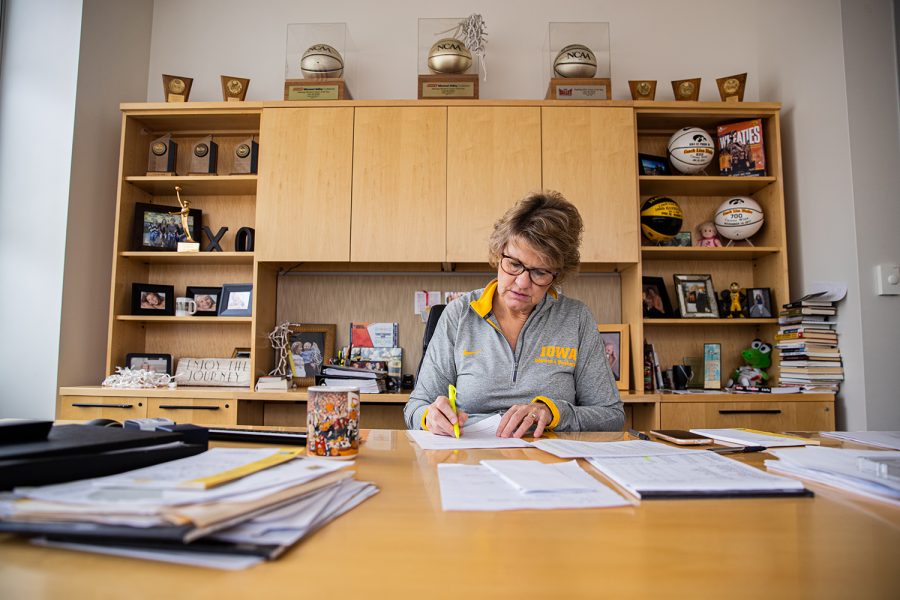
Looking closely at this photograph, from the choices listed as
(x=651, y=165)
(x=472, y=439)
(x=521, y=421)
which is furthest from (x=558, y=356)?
(x=651, y=165)

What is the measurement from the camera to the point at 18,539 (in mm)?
515

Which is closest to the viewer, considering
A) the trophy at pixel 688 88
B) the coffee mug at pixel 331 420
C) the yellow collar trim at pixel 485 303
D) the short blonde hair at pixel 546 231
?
the coffee mug at pixel 331 420

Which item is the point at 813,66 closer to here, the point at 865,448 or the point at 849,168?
the point at 849,168

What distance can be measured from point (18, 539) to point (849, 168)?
3047 millimetres

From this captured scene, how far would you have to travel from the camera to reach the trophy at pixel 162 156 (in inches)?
119

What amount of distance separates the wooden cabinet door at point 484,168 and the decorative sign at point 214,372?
126 cm

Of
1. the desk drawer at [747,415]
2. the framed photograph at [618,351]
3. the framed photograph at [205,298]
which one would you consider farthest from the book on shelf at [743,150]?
the framed photograph at [205,298]

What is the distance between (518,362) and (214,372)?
6.49 feet

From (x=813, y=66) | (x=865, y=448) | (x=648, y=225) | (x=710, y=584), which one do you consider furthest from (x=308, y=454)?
(x=813, y=66)

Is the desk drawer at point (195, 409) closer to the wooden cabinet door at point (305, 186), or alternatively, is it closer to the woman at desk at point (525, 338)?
the wooden cabinet door at point (305, 186)

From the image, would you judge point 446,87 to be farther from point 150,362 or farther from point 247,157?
point 150,362

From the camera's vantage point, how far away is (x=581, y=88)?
9.41ft

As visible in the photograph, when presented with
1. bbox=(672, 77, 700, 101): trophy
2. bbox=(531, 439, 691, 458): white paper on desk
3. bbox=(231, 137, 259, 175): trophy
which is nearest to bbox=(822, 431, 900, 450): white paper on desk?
bbox=(531, 439, 691, 458): white paper on desk

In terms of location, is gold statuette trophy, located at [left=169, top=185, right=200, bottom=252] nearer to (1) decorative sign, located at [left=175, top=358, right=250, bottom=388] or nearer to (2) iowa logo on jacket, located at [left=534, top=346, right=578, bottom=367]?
(1) decorative sign, located at [left=175, top=358, right=250, bottom=388]
